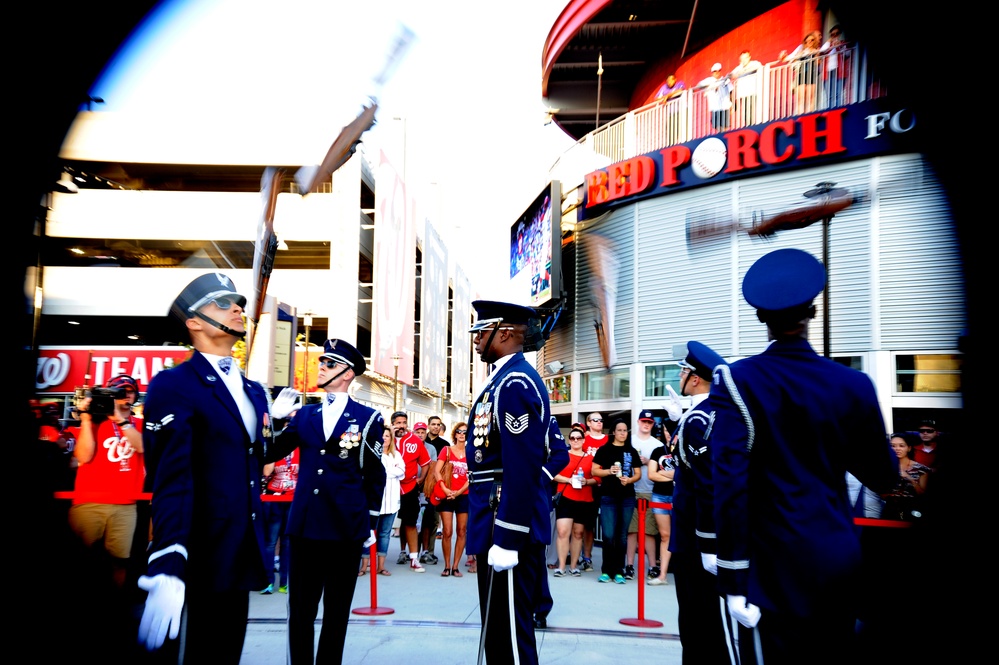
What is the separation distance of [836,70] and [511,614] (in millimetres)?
11381

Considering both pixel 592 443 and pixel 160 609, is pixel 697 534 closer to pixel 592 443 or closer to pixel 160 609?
pixel 160 609

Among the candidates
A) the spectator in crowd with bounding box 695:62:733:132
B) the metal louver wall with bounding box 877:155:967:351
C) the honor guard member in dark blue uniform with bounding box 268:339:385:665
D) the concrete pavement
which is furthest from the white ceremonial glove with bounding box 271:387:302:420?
the spectator in crowd with bounding box 695:62:733:132

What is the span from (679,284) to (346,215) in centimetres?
2159

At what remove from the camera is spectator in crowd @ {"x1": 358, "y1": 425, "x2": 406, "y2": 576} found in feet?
30.4

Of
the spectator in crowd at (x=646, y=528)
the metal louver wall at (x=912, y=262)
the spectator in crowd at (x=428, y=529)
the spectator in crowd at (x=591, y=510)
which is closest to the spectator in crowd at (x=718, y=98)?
the metal louver wall at (x=912, y=262)

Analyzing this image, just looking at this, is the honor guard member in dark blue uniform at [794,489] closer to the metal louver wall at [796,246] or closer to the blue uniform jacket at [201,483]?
the blue uniform jacket at [201,483]

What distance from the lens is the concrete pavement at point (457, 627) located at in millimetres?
5398

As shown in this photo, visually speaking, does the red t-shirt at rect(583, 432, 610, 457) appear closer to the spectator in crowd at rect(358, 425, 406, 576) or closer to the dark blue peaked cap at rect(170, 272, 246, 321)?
the spectator in crowd at rect(358, 425, 406, 576)

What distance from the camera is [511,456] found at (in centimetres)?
373

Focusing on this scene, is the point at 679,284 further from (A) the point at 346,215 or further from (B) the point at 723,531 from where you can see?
(A) the point at 346,215

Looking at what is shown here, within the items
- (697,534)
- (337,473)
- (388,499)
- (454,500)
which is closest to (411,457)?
(454,500)

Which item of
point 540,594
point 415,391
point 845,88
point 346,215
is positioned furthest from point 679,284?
point 415,391

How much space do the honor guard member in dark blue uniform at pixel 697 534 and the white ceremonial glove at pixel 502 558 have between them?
1.04 m

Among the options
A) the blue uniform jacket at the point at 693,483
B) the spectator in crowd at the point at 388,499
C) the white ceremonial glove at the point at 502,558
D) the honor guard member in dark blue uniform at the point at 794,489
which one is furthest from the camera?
the spectator in crowd at the point at 388,499
